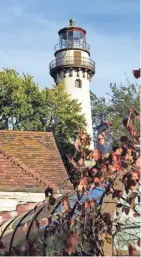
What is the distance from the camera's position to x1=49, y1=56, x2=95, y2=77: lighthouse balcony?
40.5 m

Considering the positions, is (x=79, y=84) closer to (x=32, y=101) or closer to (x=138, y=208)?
(x=32, y=101)

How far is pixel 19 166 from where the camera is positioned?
14.0m

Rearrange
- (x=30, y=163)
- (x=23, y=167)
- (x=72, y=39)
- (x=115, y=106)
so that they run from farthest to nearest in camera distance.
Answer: (x=72, y=39)
(x=115, y=106)
(x=30, y=163)
(x=23, y=167)

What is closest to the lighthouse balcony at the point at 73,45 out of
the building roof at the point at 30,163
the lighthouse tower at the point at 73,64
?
the lighthouse tower at the point at 73,64

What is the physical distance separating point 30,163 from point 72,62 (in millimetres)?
26307

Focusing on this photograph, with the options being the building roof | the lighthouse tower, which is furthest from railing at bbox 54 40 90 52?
the building roof

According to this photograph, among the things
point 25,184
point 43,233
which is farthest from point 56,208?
point 25,184

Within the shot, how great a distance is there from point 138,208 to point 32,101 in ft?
94.4

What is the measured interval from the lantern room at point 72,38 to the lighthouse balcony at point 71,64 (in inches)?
44.3

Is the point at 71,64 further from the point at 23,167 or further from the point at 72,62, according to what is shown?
the point at 23,167

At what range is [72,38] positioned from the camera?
4197cm

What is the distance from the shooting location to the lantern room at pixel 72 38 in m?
41.7

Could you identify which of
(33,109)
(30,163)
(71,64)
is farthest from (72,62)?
(30,163)

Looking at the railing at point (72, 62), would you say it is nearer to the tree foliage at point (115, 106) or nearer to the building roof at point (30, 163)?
the tree foliage at point (115, 106)
